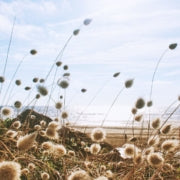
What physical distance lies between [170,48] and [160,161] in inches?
68.2

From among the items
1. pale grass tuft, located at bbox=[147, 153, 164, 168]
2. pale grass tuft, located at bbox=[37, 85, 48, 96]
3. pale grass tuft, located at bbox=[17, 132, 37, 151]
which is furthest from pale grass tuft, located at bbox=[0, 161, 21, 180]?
pale grass tuft, located at bbox=[37, 85, 48, 96]

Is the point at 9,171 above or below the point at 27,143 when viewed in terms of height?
below

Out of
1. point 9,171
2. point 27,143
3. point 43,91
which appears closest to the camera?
point 9,171

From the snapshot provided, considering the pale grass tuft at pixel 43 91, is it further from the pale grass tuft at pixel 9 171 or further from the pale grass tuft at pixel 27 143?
the pale grass tuft at pixel 9 171

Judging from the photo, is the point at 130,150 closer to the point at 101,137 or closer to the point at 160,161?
the point at 101,137

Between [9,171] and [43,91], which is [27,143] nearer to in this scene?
[9,171]

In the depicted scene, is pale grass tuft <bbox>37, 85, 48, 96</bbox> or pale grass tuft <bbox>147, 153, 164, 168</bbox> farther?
pale grass tuft <bbox>37, 85, 48, 96</bbox>

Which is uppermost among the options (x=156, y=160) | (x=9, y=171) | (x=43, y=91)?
(x=43, y=91)

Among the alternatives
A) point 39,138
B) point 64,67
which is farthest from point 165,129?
point 39,138

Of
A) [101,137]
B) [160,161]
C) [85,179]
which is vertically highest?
[101,137]

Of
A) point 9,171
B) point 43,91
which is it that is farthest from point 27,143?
point 43,91

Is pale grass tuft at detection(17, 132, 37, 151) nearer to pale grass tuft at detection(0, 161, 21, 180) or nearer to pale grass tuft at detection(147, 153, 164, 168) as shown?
pale grass tuft at detection(0, 161, 21, 180)

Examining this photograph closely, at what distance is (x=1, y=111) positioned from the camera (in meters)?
4.03

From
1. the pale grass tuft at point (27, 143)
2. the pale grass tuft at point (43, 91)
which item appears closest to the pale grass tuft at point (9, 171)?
the pale grass tuft at point (27, 143)
